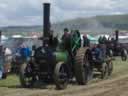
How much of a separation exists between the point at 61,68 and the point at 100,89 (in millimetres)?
1347

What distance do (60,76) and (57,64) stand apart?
383 millimetres

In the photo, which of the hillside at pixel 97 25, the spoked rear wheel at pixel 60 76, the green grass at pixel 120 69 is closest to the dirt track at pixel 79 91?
the spoked rear wheel at pixel 60 76

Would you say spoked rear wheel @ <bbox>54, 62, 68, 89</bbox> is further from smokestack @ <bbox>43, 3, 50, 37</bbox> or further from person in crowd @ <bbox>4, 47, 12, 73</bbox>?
person in crowd @ <bbox>4, 47, 12, 73</bbox>

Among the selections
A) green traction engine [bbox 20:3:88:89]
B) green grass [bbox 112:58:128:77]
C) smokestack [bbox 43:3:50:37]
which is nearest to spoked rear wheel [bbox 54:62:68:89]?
green traction engine [bbox 20:3:88:89]

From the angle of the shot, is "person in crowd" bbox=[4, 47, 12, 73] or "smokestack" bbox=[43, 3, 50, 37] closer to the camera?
"smokestack" bbox=[43, 3, 50, 37]

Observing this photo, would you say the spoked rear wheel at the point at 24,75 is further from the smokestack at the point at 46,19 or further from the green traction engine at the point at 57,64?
the smokestack at the point at 46,19

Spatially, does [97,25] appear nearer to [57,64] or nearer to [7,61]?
[7,61]

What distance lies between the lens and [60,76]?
44.2 ft

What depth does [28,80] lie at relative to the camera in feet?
47.5

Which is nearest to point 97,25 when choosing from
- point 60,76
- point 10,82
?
point 10,82

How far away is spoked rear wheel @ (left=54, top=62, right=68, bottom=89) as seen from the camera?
13164mm

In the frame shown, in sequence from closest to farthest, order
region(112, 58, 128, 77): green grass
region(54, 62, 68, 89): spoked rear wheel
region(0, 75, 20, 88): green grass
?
1. region(54, 62, 68, 89): spoked rear wheel
2. region(0, 75, 20, 88): green grass
3. region(112, 58, 128, 77): green grass

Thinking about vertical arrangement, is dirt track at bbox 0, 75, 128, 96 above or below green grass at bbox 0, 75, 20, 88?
above

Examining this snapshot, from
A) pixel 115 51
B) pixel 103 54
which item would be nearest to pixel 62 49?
pixel 103 54
